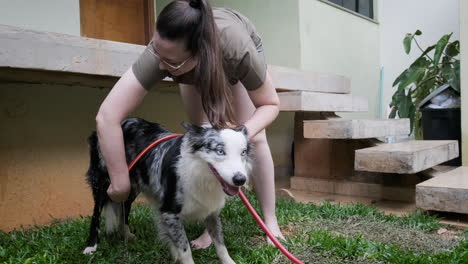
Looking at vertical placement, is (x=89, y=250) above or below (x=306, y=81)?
below

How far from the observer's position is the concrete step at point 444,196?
8.48 ft

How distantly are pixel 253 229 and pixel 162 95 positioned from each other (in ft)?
5.67

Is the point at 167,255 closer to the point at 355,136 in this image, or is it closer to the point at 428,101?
the point at 355,136

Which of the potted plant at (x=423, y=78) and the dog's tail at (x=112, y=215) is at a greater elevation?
the potted plant at (x=423, y=78)

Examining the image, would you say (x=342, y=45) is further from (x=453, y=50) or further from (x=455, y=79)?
(x=455, y=79)

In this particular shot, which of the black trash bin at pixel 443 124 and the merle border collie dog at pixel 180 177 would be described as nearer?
the merle border collie dog at pixel 180 177

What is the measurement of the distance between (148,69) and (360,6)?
16.8 feet

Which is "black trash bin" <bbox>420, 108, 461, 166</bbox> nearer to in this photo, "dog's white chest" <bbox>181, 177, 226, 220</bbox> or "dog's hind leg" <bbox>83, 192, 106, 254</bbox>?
"dog's white chest" <bbox>181, 177, 226, 220</bbox>

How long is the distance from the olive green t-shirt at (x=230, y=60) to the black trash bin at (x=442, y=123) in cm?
321

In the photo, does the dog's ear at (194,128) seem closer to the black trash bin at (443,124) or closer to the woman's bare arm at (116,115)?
the woman's bare arm at (116,115)

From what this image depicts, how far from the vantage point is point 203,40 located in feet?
5.32

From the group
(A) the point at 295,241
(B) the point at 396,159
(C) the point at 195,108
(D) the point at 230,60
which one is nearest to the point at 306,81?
(B) the point at 396,159

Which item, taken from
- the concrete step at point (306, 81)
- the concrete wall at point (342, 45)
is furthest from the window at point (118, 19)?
the concrete step at point (306, 81)

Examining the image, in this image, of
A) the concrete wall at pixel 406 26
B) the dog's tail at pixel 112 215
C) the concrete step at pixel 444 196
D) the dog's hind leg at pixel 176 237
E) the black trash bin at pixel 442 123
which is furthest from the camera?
the concrete wall at pixel 406 26
